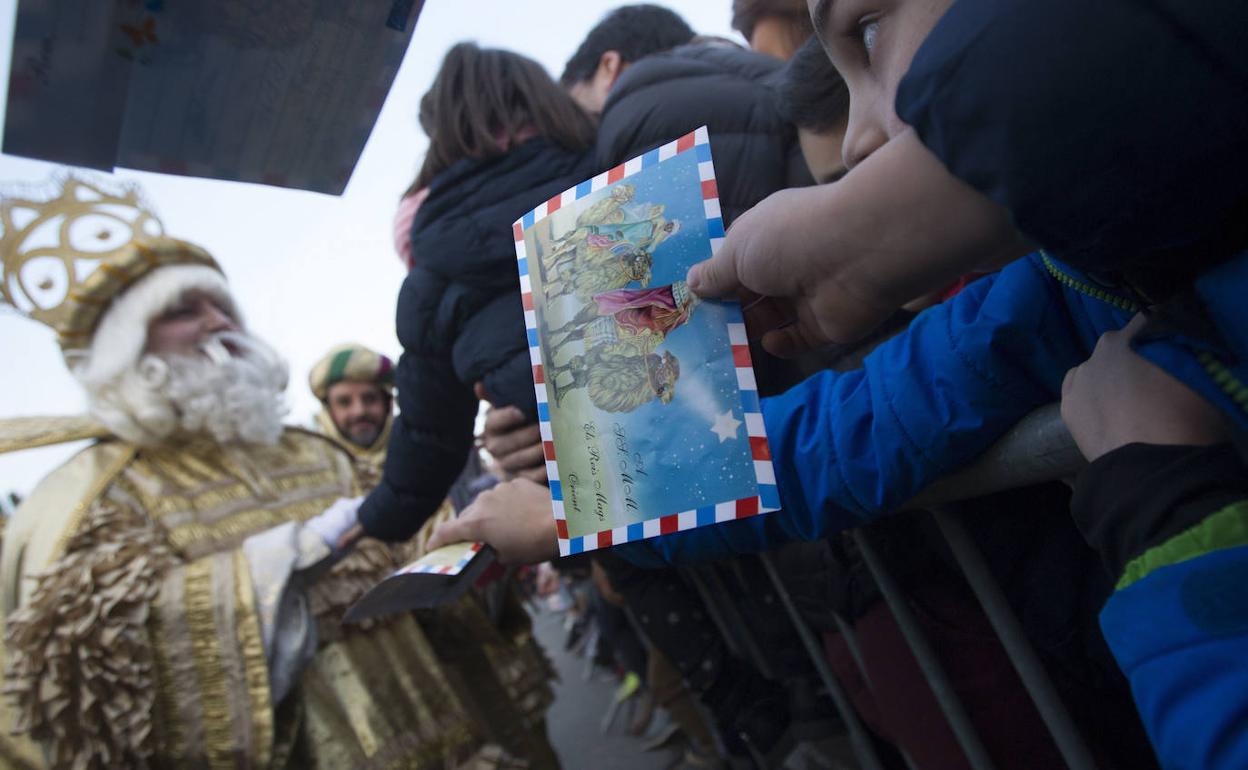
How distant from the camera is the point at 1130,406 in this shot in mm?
518

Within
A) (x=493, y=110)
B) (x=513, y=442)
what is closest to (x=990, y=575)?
(x=513, y=442)

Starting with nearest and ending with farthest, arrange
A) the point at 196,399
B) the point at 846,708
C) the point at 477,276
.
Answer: the point at 846,708 → the point at 477,276 → the point at 196,399

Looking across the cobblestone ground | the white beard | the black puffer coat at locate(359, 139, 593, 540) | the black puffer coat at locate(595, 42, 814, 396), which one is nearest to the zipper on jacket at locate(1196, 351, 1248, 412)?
the black puffer coat at locate(595, 42, 814, 396)

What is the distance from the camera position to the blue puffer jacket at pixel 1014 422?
44 centimetres

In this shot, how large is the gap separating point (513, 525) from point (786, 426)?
1.59 feet

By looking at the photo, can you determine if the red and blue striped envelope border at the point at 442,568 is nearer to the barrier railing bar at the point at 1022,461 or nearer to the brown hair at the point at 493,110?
the barrier railing bar at the point at 1022,461

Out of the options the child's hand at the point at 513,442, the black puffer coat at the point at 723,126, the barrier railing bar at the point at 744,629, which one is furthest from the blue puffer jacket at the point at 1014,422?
the barrier railing bar at the point at 744,629

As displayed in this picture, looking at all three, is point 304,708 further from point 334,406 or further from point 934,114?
point 334,406

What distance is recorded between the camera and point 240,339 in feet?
10.3

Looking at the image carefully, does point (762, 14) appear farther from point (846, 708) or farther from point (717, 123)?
point (846, 708)

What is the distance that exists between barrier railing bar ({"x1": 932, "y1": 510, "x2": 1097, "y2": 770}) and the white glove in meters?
2.04

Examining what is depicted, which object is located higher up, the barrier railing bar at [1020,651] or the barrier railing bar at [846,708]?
the barrier railing bar at [1020,651]

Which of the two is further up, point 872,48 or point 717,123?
point 717,123

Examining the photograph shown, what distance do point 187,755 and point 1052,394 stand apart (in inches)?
90.8
